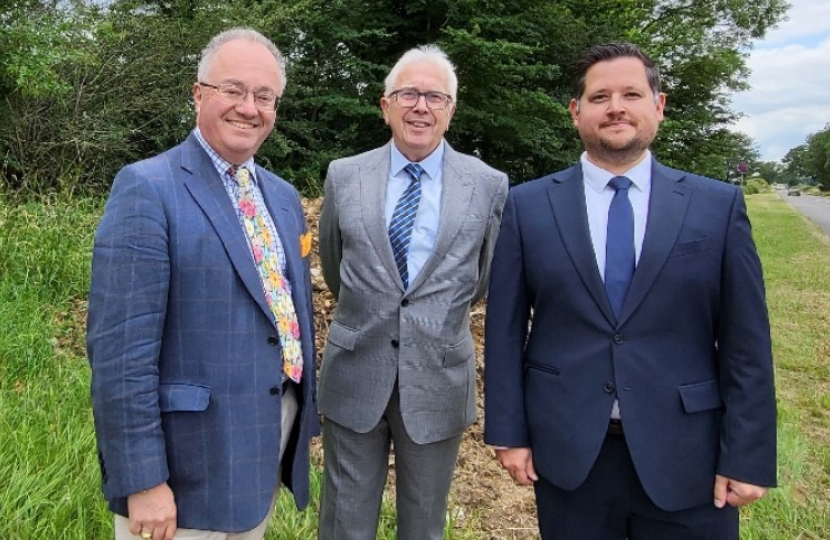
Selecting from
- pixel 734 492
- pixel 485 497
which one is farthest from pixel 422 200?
pixel 485 497

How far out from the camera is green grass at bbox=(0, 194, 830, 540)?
2.87 metres

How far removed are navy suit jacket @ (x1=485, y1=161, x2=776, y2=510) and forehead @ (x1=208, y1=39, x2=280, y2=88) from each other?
977mm

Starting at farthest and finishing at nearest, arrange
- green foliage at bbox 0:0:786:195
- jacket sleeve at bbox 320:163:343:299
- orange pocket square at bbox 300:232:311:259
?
green foliage at bbox 0:0:786:195, jacket sleeve at bbox 320:163:343:299, orange pocket square at bbox 300:232:311:259

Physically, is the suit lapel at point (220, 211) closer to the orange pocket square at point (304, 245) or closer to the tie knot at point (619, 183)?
the orange pocket square at point (304, 245)

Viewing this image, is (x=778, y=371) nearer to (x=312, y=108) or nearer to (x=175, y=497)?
(x=175, y=497)

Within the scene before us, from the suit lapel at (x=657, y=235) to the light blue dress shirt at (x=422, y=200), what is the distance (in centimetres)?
76

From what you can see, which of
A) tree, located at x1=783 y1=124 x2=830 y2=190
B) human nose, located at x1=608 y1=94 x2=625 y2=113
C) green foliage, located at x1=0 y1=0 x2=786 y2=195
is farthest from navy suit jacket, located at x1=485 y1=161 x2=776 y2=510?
tree, located at x1=783 y1=124 x2=830 y2=190

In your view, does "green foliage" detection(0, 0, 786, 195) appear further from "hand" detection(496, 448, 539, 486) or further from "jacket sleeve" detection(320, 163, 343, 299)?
"hand" detection(496, 448, 539, 486)

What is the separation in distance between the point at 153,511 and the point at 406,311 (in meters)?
1.01

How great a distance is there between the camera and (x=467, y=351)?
8.02 ft

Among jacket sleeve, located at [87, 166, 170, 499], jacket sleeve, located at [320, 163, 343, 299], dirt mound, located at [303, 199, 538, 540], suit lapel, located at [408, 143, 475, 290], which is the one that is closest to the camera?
jacket sleeve, located at [87, 166, 170, 499]

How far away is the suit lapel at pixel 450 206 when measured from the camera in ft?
7.54

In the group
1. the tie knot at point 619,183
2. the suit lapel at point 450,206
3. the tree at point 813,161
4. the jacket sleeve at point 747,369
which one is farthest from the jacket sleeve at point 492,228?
the tree at point 813,161

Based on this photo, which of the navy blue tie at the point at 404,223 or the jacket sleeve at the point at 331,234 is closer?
the navy blue tie at the point at 404,223
